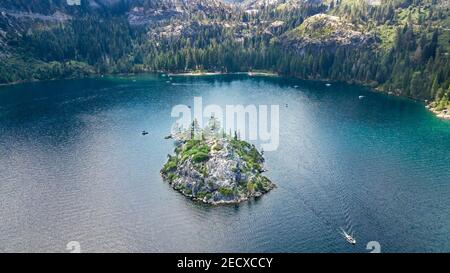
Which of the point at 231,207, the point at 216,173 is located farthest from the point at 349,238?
the point at 216,173

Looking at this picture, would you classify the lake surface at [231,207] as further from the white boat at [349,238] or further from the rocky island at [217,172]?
the rocky island at [217,172]

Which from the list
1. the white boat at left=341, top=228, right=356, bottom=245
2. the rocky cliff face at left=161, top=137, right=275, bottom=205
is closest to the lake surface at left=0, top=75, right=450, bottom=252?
the white boat at left=341, top=228, right=356, bottom=245

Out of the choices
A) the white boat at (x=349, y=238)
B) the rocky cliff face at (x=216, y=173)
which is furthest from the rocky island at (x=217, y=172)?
the white boat at (x=349, y=238)

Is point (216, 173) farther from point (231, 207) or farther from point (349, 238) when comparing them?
point (349, 238)

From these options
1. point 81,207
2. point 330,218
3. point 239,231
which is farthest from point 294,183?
point 81,207

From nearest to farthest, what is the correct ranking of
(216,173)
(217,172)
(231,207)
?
(231,207) < (216,173) < (217,172)

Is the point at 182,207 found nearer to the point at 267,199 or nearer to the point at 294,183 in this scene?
the point at 267,199
